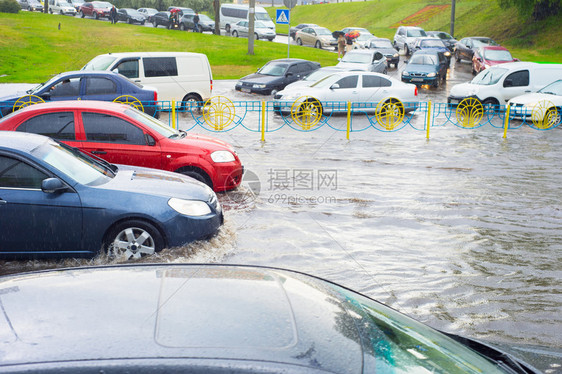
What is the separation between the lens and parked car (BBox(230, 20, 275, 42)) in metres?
47.1

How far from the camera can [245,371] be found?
6.85 feet

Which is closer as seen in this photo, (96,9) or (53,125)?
(53,125)

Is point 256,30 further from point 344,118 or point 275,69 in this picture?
point 344,118

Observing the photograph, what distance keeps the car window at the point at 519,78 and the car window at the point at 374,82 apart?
444 cm

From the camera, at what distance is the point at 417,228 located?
349 inches

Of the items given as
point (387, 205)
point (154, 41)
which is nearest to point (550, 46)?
point (154, 41)

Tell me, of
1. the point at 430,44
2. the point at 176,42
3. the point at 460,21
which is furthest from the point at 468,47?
the point at 460,21

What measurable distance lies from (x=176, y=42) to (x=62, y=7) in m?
24.3

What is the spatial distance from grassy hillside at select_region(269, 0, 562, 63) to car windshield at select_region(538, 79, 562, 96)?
20659 millimetres

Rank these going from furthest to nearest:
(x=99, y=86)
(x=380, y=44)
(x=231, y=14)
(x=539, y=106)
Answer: (x=231, y=14), (x=380, y=44), (x=539, y=106), (x=99, y=86)

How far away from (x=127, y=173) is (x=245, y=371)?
5660 mm

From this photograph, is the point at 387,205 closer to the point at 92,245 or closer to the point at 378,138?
the point at 92,245

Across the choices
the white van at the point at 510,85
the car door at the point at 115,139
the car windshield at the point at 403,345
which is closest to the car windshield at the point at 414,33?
the white van at the point at 510,85

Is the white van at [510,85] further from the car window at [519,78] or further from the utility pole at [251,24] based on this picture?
the utility pole at [251,24]
